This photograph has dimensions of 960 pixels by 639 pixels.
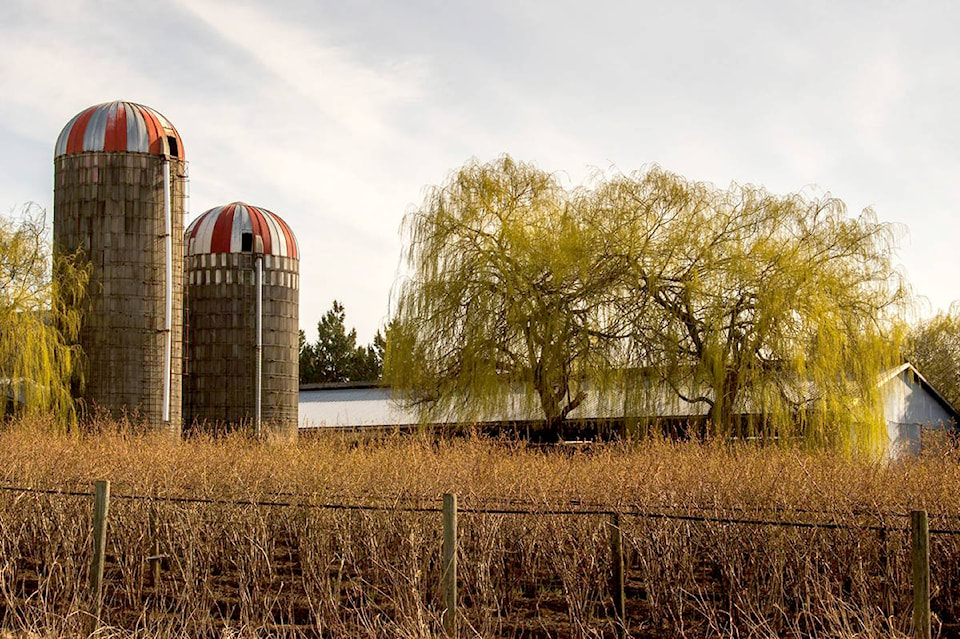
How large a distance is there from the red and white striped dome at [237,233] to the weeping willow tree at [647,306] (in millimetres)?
6370

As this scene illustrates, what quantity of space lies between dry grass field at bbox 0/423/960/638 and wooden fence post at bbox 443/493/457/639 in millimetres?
299

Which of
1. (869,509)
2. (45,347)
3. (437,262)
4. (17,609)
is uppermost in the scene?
(437,262)

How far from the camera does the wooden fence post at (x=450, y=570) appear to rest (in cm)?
880

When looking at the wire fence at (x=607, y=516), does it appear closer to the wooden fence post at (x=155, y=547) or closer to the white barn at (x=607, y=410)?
the wooden fence post at (x=155, y=547)

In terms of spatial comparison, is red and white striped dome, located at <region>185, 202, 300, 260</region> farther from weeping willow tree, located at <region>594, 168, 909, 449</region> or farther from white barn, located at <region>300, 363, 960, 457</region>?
weeping willow tree, located at <region>594, 168, 909, 449</region>

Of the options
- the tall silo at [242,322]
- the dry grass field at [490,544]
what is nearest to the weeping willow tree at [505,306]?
the tall silo at [242,322]

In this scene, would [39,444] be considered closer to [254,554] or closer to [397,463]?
[397,463]

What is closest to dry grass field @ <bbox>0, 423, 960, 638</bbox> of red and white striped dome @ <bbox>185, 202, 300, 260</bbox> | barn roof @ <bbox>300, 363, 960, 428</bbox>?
barn roof @ <bbox>300, 363, 960, 428</bbox>

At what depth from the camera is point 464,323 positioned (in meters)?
26.5

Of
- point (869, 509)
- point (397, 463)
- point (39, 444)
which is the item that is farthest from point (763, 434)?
point (39, 444)

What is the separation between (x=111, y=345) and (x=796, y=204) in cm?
1627

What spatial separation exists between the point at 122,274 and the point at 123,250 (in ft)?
1.89

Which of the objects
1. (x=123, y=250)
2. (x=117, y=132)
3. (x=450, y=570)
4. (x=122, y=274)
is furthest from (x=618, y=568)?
(x=117, y=132)

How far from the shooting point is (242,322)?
31.4 metres
